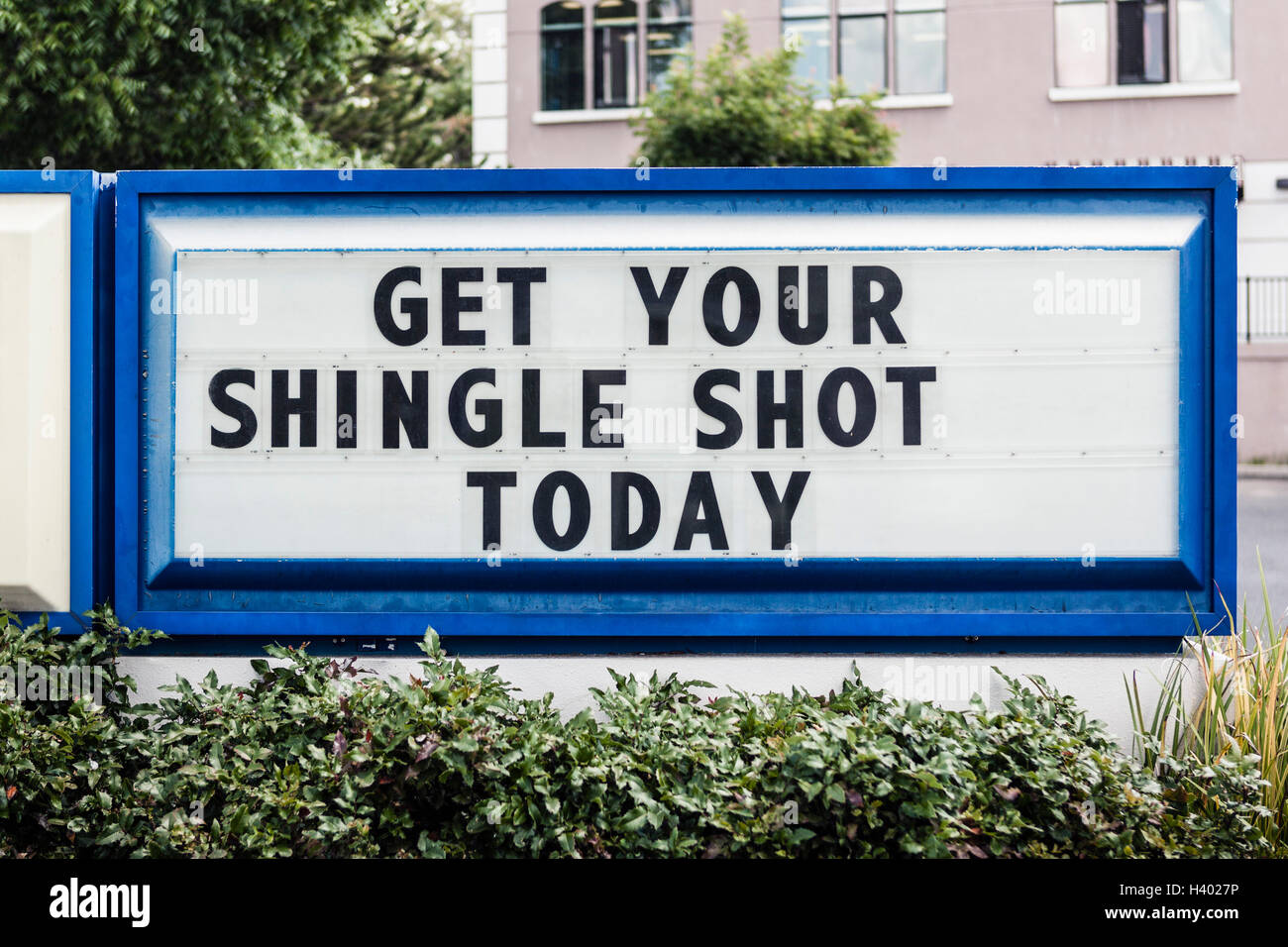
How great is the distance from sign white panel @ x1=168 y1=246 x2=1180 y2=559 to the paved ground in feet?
11.3

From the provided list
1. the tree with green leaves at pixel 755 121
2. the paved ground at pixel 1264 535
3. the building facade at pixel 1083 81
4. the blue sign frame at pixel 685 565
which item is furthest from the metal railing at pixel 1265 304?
the blue sign frame at pixel 685 565

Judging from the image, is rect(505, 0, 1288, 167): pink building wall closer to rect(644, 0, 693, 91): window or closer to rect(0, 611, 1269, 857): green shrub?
rect(644, 0, 693, 91): window

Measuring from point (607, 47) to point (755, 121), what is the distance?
8.23 m

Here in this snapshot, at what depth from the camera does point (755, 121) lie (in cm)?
1240

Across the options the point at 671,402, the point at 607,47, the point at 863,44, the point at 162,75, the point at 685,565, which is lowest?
the point at 685,565

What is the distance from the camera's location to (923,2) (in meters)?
18.7

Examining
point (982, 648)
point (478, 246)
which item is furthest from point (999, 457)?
point (478, 246)

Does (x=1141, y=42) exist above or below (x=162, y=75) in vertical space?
above

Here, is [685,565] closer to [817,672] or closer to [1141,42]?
[817,672]

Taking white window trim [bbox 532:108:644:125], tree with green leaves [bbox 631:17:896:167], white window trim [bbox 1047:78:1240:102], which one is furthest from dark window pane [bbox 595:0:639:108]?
white window trim [bbox 1047:78:1240:102]

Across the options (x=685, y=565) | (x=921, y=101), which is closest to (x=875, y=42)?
(x=921, y=101)

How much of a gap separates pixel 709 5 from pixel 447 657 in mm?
17634

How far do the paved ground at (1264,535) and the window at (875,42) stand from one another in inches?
340
